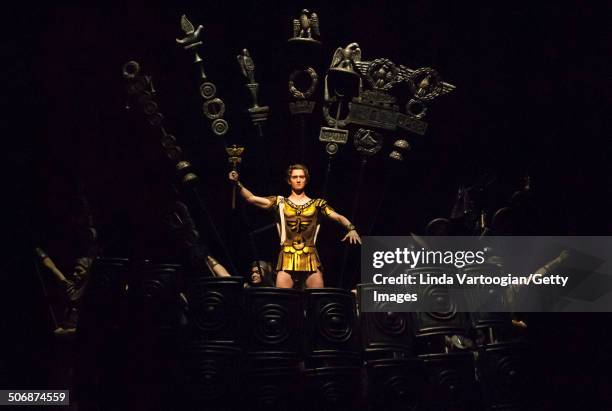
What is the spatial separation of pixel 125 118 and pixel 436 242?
150 centimetres

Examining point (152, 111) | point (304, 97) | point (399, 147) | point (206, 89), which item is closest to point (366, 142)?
point (399, 147)

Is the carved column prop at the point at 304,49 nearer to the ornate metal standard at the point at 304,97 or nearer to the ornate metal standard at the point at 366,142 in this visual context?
the ornate metal standard at the point at 304,97

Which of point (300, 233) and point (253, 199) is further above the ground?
point (253, 199)

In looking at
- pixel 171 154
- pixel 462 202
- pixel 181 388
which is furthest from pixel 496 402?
pixel 171 154

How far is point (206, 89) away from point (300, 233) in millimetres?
715

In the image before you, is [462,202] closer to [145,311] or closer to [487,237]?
[487,237]

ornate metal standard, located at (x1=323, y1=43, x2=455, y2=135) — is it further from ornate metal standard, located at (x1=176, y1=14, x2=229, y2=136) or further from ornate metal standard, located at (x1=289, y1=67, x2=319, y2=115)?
ornate metal standard, located at (x1=176, y1=14, x2=229, y2=136)

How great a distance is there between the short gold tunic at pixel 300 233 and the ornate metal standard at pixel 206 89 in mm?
385

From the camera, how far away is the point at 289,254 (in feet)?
16.8

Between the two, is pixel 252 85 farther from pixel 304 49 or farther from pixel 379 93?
pixel 379 93

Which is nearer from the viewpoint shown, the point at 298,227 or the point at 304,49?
the point at 298,227

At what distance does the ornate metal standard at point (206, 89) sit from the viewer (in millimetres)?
5125

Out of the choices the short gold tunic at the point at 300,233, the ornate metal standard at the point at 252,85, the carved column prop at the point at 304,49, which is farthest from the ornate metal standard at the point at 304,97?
the short gold tunic at the point at 300,233

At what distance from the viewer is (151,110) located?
5.09m
